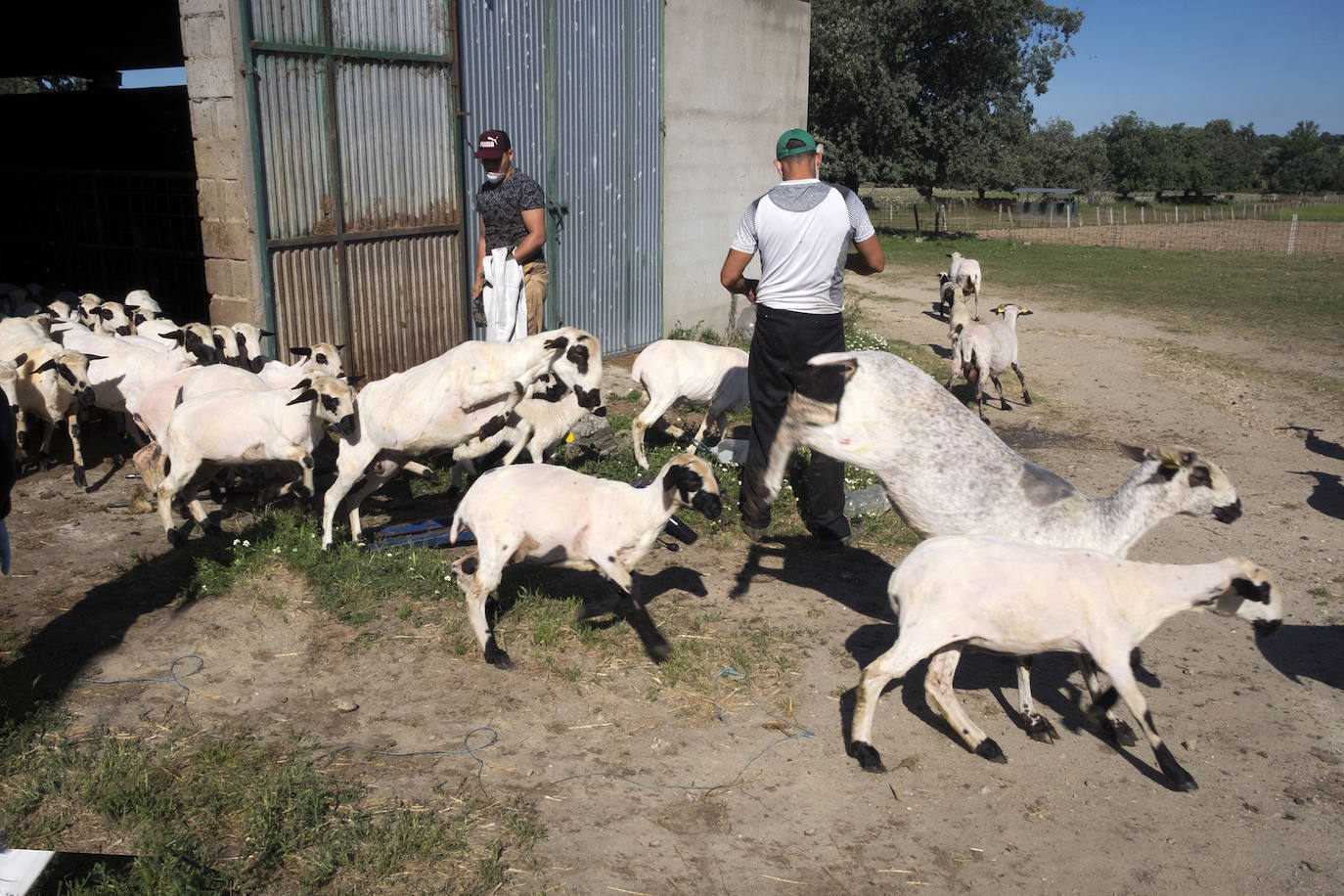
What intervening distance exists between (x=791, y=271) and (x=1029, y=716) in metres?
2.86

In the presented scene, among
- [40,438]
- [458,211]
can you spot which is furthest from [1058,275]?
[40,438]

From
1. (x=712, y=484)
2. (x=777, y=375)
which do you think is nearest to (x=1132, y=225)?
(x=777, y=375)

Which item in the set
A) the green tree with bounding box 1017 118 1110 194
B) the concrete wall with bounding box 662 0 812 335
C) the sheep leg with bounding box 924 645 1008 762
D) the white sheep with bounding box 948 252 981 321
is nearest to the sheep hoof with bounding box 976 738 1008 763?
the sheep leg with bounding box 924 645 1008 762

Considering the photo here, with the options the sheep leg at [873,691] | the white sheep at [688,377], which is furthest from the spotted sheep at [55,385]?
the sheep leg at [873,691]

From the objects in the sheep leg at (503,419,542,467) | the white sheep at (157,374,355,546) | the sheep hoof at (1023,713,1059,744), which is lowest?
the sheep hoof at (1023,713,1059,744)

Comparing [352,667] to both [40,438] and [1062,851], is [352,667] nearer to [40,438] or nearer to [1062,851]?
[1062,851]

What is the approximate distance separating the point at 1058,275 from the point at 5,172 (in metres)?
22.2

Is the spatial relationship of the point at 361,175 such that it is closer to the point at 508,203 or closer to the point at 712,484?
the point at 508,203

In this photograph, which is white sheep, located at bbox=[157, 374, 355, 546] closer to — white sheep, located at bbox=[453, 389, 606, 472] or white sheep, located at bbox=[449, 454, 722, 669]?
white sheep, located at bbox=[453, 389, 606, 472]

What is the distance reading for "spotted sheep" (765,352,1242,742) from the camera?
5.00 metres

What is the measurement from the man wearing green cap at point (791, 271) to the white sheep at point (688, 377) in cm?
219

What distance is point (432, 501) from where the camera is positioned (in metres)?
7.64

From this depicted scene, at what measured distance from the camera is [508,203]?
299 inches

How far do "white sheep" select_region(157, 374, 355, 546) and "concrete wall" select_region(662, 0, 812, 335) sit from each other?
7.48m
